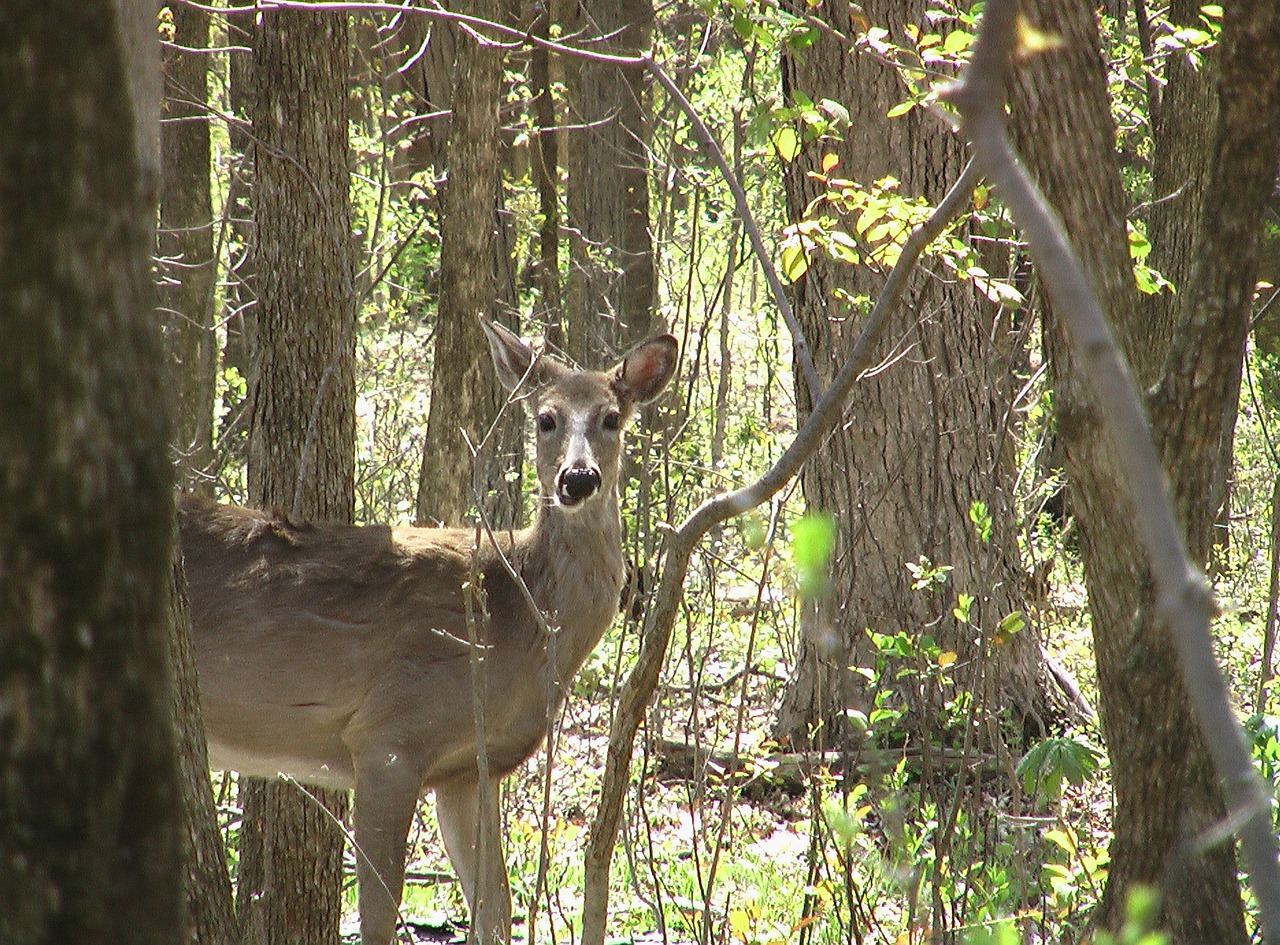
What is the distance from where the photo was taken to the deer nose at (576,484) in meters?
6.02

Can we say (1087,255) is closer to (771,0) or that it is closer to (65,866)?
(771,0)

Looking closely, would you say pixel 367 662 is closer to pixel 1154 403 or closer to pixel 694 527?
pixel 694 527

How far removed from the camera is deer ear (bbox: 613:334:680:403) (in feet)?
21.5

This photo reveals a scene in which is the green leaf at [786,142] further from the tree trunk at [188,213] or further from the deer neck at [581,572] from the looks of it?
the tree trunk at [188,213]

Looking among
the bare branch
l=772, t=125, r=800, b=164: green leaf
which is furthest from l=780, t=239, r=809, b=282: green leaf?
the bare branch

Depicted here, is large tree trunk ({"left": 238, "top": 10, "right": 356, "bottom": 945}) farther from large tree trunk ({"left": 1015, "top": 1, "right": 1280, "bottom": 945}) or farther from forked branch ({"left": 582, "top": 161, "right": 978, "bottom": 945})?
large tree trunk ({"left": 1015, "top": 1, "right": 1280, "bottom": 945})

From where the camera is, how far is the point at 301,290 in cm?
545

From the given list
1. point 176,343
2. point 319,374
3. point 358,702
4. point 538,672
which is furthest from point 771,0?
point 176,343

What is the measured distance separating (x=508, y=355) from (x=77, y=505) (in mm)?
5204

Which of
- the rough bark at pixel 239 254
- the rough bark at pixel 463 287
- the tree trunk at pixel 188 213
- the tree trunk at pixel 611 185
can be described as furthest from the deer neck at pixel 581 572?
the tree trunk at pixel 611 185

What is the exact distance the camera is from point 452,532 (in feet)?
21.0

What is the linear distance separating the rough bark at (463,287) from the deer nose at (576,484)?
1.62 metres

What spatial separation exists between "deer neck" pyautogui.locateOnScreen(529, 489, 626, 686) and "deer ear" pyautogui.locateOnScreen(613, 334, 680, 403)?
0.61m

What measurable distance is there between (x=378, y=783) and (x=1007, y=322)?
3.19 m
